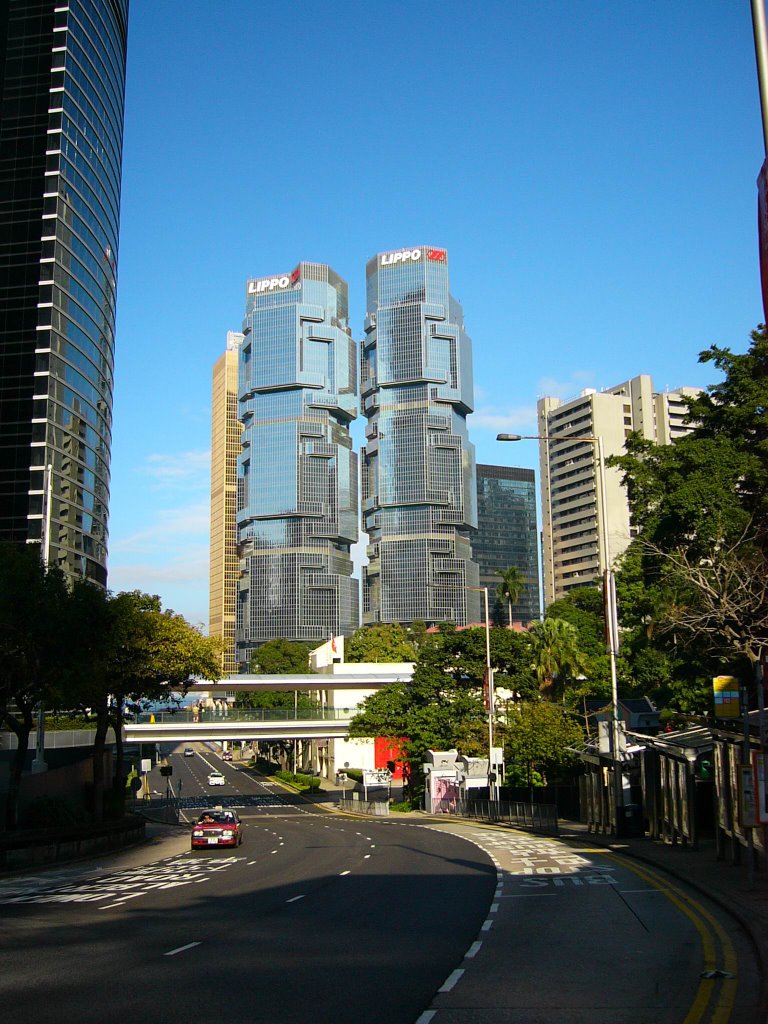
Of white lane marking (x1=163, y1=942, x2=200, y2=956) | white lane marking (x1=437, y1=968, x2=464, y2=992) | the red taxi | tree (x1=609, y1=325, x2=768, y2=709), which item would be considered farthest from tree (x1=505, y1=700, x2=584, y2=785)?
white lane marking (x1=437, y1=968, x2=464, y2=992)

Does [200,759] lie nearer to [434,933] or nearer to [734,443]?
[734,443]

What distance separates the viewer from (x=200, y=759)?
587 ft

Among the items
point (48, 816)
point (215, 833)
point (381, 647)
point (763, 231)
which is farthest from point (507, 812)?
point (381, 647)

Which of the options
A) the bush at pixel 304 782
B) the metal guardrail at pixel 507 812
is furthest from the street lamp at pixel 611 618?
the bush at pixel 304 782

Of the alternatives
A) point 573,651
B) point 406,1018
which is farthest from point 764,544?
point 573,651

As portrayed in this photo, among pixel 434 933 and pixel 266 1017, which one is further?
pixel 434 933

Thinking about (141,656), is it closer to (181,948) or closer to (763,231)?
(181,948)

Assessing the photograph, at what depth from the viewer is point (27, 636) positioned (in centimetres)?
Answer: 3481

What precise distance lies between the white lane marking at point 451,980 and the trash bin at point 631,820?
74.2 feet

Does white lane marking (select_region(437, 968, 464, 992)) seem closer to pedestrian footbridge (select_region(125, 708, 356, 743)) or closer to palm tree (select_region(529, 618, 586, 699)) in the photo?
palm tree (select_region(529, 618, 586, 699))

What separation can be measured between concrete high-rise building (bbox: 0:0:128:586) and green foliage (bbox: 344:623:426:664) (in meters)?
62.4

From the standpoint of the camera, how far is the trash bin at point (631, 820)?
34.0 metres

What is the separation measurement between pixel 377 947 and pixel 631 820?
69.4 feet

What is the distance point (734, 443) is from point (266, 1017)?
36.6m
